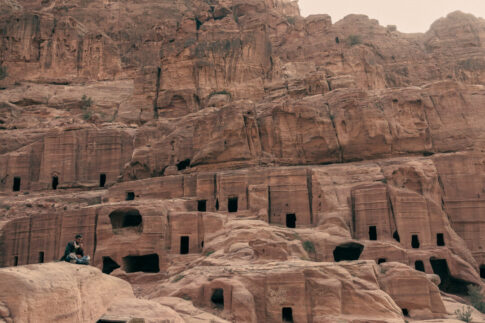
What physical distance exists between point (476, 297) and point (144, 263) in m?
18.4

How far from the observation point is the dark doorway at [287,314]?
20.6m

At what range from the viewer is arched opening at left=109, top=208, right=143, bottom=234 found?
29.7 m

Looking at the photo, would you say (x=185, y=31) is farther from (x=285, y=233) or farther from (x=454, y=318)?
(x=454, y=318)

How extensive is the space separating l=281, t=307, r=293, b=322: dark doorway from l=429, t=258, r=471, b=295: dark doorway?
11857 mm

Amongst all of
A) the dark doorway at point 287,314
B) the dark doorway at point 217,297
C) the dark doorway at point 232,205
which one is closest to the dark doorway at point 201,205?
the dark doorway at point 232,205

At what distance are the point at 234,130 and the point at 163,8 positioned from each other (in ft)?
151

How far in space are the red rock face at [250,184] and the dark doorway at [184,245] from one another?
13 cm

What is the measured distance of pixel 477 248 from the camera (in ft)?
101

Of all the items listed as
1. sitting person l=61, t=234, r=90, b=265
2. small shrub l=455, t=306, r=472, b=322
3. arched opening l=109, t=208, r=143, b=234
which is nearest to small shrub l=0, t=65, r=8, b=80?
arched opening l=109, t=208, r=143, b=234

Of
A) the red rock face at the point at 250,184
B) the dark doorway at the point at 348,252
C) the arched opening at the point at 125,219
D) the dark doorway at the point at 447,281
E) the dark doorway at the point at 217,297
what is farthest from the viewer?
the arched opening at the point at 125,219

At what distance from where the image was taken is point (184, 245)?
2892 centimetres

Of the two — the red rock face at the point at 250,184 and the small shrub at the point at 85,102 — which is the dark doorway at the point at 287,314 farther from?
the small shrub at the point at 85,102

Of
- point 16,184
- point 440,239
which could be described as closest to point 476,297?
point 440,239

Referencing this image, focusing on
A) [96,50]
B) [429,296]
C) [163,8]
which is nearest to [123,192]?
[429,296]
